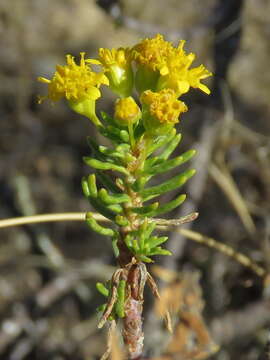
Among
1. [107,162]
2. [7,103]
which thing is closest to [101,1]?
[107,162]

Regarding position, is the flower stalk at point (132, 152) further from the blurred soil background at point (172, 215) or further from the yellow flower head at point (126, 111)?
the blurred soil background at point (172, 215)

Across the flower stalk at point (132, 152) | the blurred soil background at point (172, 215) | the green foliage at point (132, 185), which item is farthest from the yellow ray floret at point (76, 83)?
the blurred soil background at point (172, 215)

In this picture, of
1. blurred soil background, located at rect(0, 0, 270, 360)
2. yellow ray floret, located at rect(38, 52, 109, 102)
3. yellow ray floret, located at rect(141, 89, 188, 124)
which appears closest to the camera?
yellow ray floret, located at rect(141, 89, 188, 124)

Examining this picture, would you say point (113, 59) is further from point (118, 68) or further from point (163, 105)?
point (163, 105)

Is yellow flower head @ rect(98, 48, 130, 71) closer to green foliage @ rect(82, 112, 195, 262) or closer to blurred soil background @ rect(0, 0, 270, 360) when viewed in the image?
green foliage @ rect(82, 112, 195, 262)

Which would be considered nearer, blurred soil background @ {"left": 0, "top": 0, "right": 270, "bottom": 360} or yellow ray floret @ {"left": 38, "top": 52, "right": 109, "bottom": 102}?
yellow ray floret @ {"left": 38, "top": 52, "right": 109, "bottom": 102}

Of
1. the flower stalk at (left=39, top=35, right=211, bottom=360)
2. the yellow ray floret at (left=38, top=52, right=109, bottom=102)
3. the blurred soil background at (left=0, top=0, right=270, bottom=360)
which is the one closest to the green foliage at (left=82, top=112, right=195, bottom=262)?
the flower stalk at (left=39, top=35, right=211, bottom=360)
